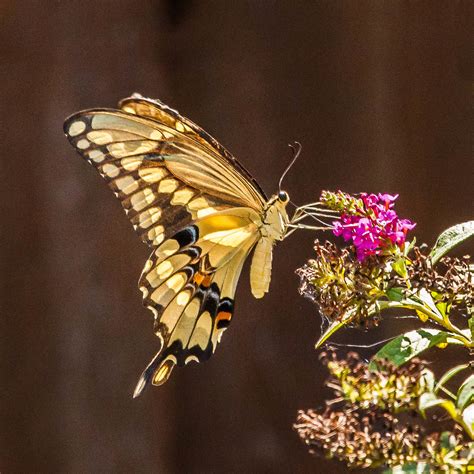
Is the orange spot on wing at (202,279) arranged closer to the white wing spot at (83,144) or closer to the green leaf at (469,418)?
the white wing spot at (83,144)

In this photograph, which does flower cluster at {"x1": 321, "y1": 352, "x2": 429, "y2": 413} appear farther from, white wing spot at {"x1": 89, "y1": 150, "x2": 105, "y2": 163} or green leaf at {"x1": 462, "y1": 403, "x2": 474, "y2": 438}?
white wing spot at {"x1": 89, "y1": 150, "x2": 105, "y2": 163}

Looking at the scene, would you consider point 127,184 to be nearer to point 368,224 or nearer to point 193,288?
point 193,288

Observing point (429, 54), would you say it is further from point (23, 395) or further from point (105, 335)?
point (23, 395)

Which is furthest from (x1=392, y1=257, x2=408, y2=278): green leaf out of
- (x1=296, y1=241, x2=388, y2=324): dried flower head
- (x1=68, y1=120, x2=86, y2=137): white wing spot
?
(x1=68, y1=120, x2=86, y2=137): white wing spot

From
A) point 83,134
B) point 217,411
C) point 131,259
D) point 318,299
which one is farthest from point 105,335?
point 318,299

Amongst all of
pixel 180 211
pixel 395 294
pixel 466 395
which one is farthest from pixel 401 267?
pixel 180 211

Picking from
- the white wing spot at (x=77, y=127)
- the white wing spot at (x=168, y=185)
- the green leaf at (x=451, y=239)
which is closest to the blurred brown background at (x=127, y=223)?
the white wing spot at (x=168, y=185)
